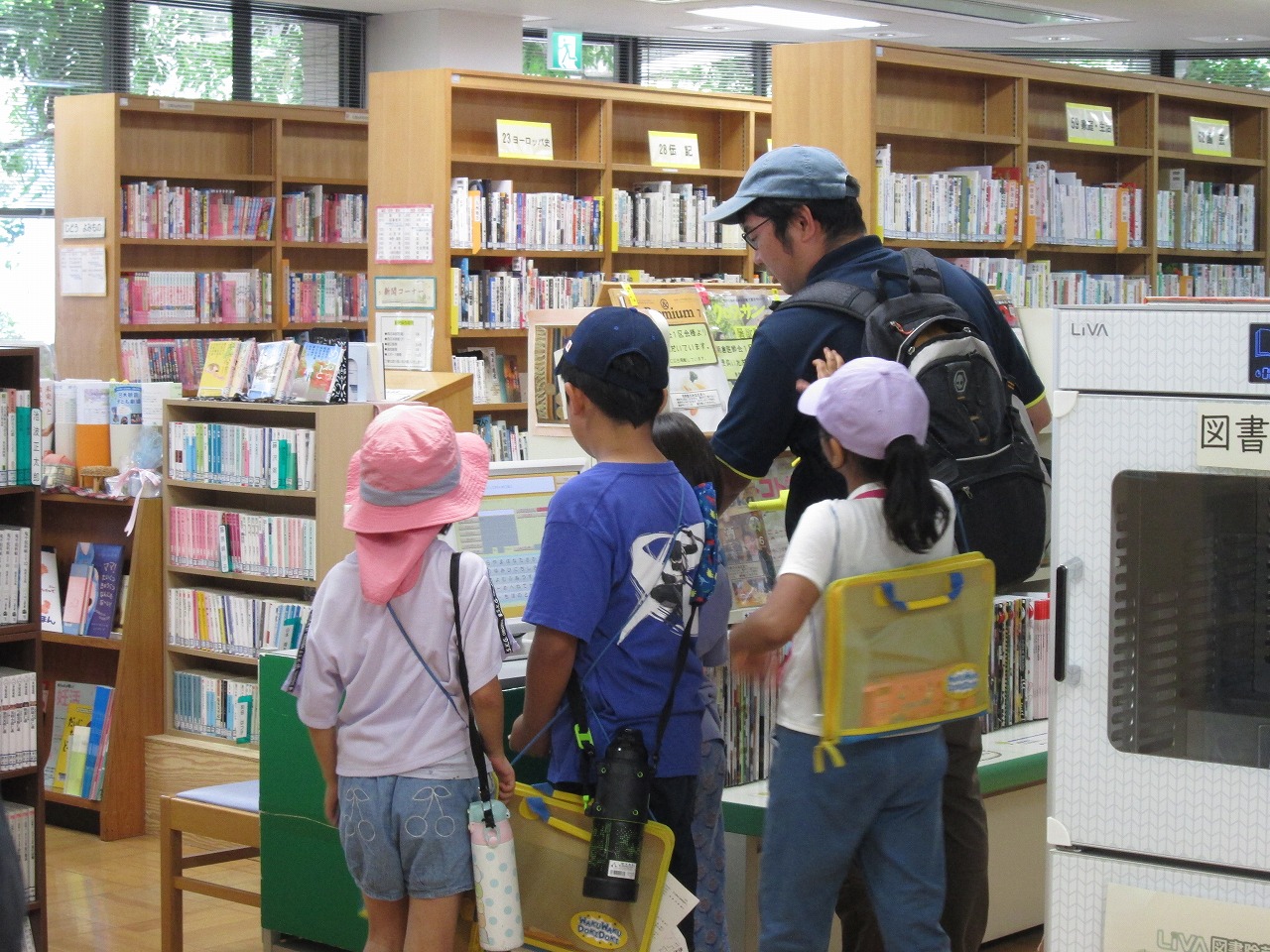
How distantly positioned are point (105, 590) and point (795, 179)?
3.60m

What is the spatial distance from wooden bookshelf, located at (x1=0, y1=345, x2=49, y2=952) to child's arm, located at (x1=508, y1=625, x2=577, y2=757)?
1915mm

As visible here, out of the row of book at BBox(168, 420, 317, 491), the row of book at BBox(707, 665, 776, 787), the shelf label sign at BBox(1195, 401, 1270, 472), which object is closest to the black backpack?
the row of book at BBox(707, 665, 776, 787)

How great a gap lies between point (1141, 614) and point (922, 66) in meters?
5.86

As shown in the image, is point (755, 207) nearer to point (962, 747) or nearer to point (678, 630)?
point (678, 630)

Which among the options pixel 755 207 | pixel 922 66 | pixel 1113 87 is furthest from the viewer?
pixel 1113 87

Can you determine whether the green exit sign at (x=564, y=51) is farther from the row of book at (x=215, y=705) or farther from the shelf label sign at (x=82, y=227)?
the row of book at (x=215, y=705)

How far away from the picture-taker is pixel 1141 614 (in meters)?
1.52

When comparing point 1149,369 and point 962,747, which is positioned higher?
point 1149,369

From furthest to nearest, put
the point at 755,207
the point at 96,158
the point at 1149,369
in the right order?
the point at 96,158 → the point at 755,207 → the point at 1149,369

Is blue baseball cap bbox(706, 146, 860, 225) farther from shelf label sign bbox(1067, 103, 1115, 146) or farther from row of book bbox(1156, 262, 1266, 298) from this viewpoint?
row of book bbox(1156, 262, 1266, 298)

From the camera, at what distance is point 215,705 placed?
17.4 ft

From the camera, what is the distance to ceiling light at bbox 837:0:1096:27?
946cm

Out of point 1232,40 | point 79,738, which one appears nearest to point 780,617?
point 79,738

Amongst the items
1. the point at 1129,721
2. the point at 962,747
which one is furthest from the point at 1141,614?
the point at 962,747
